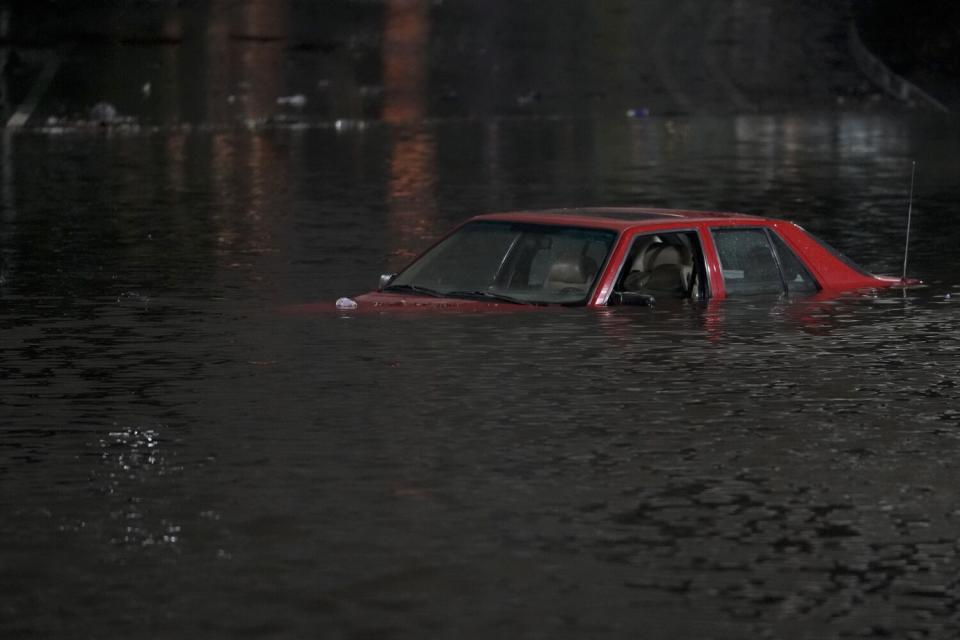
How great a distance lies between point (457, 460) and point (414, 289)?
207 inches

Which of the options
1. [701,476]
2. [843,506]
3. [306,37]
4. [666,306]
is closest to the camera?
[843,506]

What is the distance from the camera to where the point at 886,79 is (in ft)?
327

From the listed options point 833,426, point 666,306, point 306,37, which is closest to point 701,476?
point 833,426

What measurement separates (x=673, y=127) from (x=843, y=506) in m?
60.8

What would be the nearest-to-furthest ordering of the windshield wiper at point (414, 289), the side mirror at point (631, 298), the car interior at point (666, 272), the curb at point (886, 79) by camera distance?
the side mirror at point (631, 298)
the windshield wiper at point (414, 289)
the car interior at point (666, 272)
the curb at point (886, 79)

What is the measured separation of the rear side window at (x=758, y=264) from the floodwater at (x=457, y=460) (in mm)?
272

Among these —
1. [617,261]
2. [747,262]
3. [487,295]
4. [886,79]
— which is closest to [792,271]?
[747,262]

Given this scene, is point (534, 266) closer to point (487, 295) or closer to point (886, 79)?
point (487, 295)

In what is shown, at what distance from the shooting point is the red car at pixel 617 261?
16203mm

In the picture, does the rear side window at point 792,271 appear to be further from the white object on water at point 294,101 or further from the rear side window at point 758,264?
the white object on water at point 294,101

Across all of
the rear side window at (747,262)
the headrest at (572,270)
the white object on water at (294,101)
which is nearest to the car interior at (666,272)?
the rear side window at (747,262)

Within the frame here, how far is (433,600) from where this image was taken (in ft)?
27.9

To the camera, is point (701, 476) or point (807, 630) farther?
point (701, 476)

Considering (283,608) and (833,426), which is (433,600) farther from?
(833,426)
